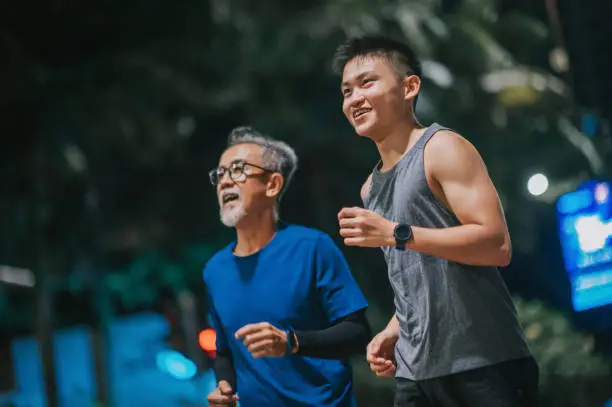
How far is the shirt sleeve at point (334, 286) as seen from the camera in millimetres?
3129

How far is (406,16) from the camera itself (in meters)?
11.4

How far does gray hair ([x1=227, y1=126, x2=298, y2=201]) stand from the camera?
11.1 feet

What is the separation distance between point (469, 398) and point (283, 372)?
2.68 ft

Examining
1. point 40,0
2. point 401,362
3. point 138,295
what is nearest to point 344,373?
point 401,362

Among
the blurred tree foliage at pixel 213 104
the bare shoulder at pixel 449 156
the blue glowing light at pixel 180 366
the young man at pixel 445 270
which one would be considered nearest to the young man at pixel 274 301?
the young man at pixel 445 270

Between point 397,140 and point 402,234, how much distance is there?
391 mm

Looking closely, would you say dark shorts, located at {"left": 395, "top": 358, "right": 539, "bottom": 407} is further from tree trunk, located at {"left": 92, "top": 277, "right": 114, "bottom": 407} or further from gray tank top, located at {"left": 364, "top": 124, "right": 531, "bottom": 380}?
tree trunk, located at {"left": 92, "top": 277, "right": 114, "bottom": 407}

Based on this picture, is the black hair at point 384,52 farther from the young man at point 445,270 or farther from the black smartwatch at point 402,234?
the black smartwatch at point 402,234

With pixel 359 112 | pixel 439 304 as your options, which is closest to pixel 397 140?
pixel 359 112

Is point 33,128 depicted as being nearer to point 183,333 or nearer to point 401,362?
point 183,333

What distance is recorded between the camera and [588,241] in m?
6.96

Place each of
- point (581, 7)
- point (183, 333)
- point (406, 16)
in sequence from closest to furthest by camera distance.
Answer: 1. point (581, 7)
2. point (183, 333)
3. point (406, 16)

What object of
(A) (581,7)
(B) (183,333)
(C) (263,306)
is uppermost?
(A) (581,7)

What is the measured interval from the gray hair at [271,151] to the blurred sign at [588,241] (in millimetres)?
3932
